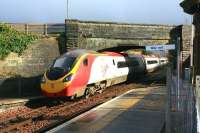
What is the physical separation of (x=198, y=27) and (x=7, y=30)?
25.9 meters

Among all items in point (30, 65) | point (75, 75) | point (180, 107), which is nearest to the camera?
point (180, 107)

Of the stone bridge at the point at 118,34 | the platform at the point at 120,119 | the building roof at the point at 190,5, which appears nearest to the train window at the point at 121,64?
the stone bridge at the point at 118,34

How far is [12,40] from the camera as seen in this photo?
125 feet

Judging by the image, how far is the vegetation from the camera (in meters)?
37.6

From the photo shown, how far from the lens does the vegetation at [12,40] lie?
3762cm

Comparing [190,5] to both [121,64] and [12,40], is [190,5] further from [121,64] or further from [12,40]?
[12,40]

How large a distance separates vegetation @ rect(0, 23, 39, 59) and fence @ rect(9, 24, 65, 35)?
81.2 inches

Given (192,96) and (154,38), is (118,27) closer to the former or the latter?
(154,38)

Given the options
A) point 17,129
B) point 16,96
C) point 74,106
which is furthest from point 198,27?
point 16,96

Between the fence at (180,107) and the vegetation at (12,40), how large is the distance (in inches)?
996

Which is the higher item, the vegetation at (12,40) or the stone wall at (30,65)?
the vegetation at (12,40)

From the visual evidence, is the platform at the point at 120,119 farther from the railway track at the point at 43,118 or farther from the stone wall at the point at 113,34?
the stone wall at the point at 113,34

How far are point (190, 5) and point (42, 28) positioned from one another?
95.7 ft

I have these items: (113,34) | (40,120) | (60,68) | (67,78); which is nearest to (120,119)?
(40,120)
